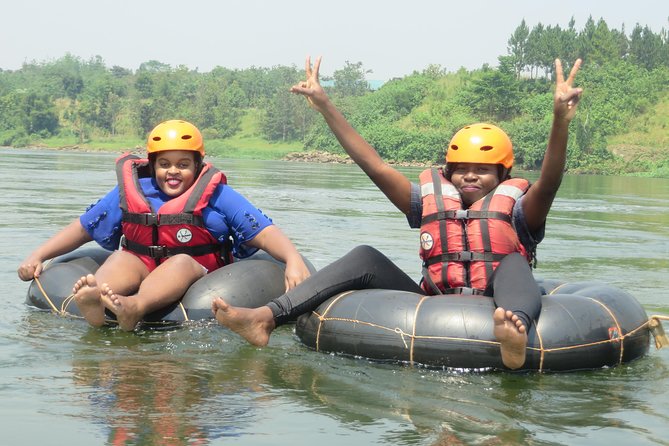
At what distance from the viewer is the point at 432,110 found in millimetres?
77375

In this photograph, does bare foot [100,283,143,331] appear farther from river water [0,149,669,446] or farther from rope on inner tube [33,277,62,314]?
rope on inner tube [33,277,62,314]

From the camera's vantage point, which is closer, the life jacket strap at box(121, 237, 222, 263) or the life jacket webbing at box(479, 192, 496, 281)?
the life jacket webbing at box(479, 192, 496, 281)

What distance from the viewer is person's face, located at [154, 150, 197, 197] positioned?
655 cm

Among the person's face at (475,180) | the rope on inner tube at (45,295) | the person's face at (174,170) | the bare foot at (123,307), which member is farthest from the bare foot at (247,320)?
the rope on inner tube at (45,295)

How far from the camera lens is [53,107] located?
311 feet

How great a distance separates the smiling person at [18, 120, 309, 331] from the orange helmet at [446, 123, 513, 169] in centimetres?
126

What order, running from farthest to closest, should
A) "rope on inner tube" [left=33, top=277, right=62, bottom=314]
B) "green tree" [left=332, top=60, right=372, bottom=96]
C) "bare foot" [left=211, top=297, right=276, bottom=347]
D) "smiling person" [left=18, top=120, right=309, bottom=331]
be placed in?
"green tree" [left=332, top=60, right=372, bottom=96] → "rope on inner tube" [left=33, top=277, right=62, bottom=314] → "smiling person" [left=18, top=120, right=309, bottom=331] → "bare foot" [left=211, top=297, right=276, bottom=347]

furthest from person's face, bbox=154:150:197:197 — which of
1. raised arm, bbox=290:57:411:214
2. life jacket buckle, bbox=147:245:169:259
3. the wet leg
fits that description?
raised arm, bbox=290:57:411:214

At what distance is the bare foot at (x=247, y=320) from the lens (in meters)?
5.18

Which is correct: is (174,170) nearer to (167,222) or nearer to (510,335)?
(167,222)

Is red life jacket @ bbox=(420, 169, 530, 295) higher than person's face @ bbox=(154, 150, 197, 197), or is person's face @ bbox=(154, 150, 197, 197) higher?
person's face @ bbox=(154, 150, 197, 197)

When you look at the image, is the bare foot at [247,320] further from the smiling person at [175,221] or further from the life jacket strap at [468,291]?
the life jacket strap at [468,291]

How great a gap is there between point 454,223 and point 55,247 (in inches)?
114

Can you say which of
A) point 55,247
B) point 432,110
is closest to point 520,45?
point 432,110
